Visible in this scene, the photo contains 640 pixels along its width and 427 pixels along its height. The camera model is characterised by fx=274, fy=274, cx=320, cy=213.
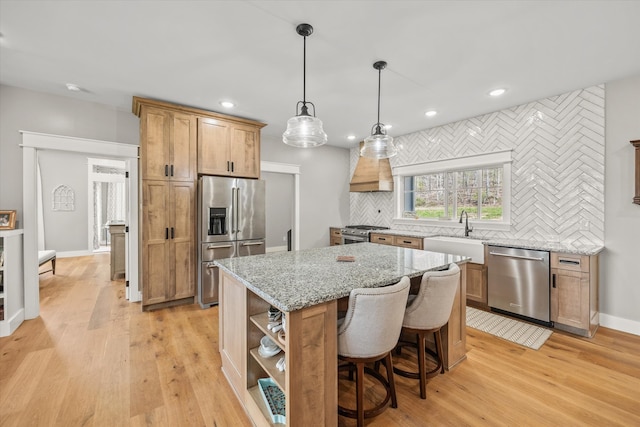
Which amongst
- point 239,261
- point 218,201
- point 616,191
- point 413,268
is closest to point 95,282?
point 218,201

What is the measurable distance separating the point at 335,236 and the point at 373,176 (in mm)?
1520

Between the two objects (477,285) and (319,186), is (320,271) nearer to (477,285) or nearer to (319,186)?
(477,285)

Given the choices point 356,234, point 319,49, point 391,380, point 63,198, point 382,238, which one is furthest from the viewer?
point 63,198

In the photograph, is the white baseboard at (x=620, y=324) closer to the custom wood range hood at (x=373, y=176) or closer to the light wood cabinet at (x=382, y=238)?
the light wood cabinet at (x=382, y=238)

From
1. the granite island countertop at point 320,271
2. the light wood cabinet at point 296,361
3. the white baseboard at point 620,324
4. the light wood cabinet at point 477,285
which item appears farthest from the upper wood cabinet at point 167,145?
the white baseboard at point 620,324

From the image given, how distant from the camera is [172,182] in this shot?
359 centimetres

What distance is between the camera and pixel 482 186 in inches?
162

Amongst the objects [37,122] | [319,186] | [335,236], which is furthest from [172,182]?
[335,236]

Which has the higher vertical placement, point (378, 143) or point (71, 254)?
point (378, 143)

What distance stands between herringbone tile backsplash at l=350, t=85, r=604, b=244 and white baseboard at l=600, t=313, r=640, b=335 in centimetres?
83

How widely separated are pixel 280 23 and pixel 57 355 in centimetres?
337

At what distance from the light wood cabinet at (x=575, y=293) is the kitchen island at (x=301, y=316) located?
1406 mm

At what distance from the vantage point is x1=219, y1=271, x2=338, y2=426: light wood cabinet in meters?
1.28

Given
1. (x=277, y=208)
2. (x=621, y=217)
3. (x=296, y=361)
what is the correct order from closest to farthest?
(x=296, y=361), (x=621, y=217), (x=277, y=208)
